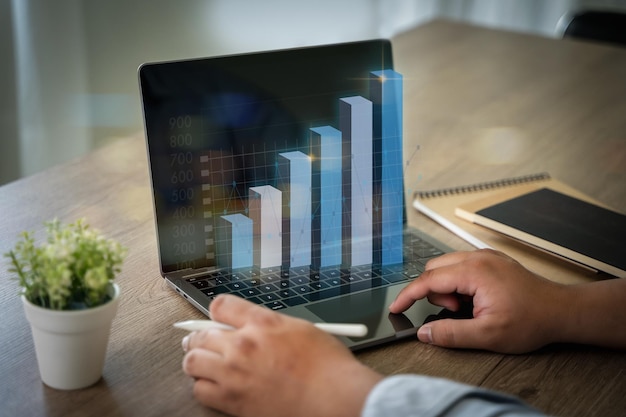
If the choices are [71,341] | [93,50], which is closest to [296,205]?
[71,341]

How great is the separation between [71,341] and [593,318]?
572mm

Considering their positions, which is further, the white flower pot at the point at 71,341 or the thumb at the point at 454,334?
the thumb at the point at 454,334

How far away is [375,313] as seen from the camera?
3.18ft

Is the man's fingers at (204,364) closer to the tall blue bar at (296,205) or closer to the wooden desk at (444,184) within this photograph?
the wooden desk at (444,184)

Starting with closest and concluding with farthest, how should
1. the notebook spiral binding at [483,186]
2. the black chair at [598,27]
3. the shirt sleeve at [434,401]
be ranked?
the shirt sleeve at [434,401] < the notebook spiral binding at [483,186] < the black chair at [598,27]

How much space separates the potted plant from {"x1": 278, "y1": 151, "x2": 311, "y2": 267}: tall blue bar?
306mm

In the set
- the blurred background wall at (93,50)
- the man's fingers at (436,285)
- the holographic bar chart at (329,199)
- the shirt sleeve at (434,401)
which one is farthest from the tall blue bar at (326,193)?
the blurred background wall at (93,50)

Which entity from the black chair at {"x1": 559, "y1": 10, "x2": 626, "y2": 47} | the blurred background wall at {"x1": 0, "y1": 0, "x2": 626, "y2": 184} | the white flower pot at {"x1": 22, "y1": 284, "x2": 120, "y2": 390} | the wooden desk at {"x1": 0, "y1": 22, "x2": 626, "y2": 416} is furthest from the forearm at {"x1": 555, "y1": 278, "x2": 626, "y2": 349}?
the black chair at {"x1": 559, "y1": 10, "x2": 626, "y2": 47}

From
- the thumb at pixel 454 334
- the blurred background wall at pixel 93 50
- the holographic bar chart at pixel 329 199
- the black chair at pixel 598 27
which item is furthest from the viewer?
the blurred background wall at pixel 93 50

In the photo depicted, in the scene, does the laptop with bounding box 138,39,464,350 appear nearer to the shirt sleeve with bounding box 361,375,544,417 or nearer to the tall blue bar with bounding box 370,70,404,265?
the tall blue bar with bounding box 370,70,404,265

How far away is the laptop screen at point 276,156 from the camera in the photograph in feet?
3.28

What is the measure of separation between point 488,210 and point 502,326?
362 mm

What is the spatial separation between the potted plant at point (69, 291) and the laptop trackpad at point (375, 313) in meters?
0.28

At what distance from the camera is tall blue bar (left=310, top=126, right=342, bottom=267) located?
41.9 inches
